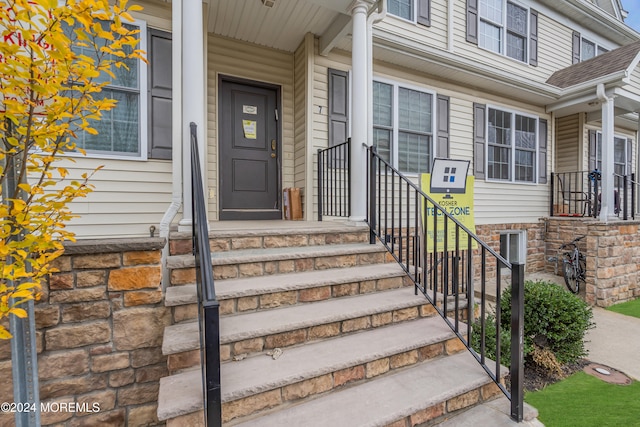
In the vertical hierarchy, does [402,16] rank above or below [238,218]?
above

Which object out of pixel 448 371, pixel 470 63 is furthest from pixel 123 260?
pixel 470 63

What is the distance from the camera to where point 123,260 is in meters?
1.96

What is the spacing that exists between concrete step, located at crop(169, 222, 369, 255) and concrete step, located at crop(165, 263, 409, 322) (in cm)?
38

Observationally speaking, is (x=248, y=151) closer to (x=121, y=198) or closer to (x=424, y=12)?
(x=121, y=198)

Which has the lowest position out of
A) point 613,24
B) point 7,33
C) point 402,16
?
point 7,33

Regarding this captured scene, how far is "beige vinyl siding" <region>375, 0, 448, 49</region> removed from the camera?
521 centimetres

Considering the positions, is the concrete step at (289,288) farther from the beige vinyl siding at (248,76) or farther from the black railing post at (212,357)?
the beige vinyl siding at (248,76)

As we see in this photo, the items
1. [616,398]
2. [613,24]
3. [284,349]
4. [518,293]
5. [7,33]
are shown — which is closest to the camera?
[7,33]

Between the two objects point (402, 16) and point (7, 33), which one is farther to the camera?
point (402, 16)

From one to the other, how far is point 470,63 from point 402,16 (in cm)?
143

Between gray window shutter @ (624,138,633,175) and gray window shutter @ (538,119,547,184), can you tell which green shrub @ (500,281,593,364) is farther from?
gray window shutter @ (624,138,633,175)

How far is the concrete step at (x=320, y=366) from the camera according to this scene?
162 cm

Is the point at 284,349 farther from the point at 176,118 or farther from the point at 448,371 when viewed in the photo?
the point at 176,118

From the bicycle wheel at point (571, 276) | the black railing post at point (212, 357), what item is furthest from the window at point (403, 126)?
the black railing post at point (212, 357)
